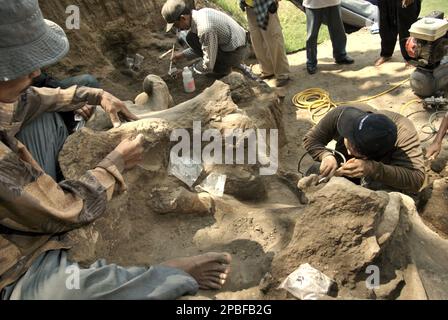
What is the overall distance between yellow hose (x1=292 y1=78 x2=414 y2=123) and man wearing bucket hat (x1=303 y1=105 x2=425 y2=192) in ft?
7.28

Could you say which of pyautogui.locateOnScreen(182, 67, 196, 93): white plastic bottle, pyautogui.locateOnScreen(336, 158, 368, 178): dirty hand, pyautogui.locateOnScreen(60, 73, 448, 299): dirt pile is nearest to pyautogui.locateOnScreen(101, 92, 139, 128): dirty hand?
pyautogui.locateOnScreen(60, 73, 448, 299): dirt pile

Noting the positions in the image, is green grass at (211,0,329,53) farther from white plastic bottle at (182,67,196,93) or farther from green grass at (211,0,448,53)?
white plastic bottle at (182,67,196,93)

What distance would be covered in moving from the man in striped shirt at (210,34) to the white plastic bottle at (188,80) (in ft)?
0.53

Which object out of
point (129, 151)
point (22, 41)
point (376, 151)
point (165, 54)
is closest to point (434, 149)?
point (376, 151)

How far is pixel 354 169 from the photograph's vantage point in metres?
2.95

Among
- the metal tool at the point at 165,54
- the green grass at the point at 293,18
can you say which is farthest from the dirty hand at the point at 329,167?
the green grass at the point at 293,18

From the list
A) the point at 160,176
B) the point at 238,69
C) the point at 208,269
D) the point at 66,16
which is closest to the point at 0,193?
the point at 208,269

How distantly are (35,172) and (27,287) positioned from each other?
0.50 m

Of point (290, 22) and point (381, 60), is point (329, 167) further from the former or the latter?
point (290, 22)

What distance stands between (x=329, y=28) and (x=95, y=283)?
5.10 meters

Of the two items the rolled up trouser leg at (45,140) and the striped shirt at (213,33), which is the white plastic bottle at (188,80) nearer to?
the striped shirt at (213,33)

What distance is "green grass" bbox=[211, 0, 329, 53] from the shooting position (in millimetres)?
7273

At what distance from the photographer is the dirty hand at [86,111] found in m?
3.19
